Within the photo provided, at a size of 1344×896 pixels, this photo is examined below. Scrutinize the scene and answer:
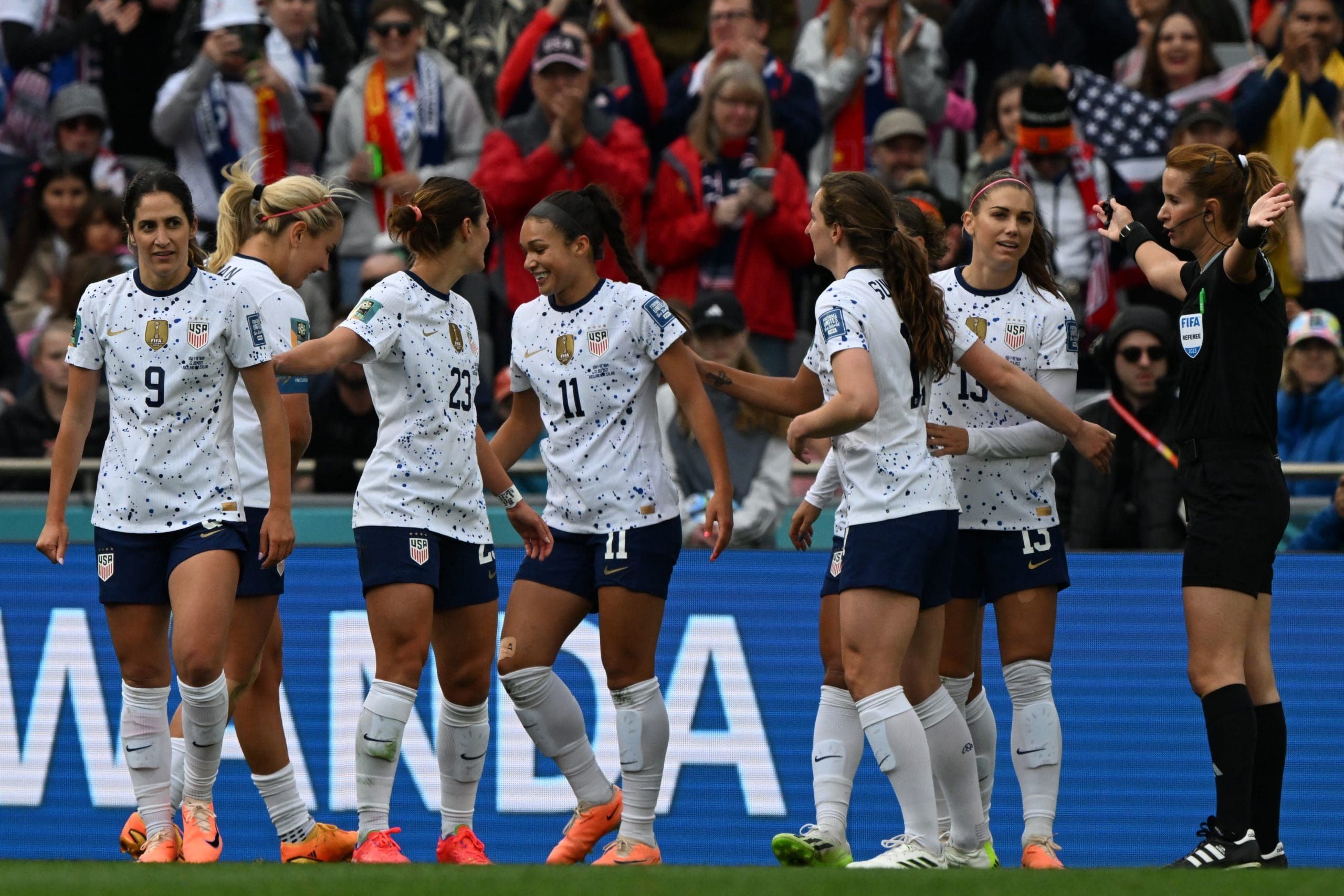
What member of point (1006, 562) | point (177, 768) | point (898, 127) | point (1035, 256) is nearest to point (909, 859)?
point (1006, 562)

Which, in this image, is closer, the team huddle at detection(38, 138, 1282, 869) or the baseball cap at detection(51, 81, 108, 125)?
the team huddle at detection(38, 138, 1282, 869)

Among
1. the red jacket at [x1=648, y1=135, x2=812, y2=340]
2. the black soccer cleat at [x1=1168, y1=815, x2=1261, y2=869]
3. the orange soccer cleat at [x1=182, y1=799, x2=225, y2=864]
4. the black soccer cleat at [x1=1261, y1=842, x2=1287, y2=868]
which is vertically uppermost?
the red jacket at [x1=648, y1=135, x2=812, y2=340]

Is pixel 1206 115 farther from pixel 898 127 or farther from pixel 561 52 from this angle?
pixel 561 52

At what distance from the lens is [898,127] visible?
10.6 meters

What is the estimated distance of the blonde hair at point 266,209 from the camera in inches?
267

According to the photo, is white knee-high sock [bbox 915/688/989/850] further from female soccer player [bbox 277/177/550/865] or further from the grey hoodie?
the grey hoodie

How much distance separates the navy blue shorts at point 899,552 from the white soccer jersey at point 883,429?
0.09 ft

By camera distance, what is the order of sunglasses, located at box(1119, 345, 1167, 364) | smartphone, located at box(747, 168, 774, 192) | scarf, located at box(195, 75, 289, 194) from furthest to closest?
scarf, located at box(195, 75, 289, 194) → smartphone, located at box(747, 168, 774, 192) → sunglasses, located at box(1119, 345, 1167, 364)

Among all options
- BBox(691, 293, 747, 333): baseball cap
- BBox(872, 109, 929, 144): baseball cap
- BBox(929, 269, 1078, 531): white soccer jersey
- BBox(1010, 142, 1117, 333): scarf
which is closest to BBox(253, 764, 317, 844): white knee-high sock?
BBox(929, 269, 1078, 531): white soccer jersey

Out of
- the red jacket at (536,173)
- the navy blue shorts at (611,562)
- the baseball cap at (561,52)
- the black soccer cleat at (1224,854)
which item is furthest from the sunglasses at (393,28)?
the black soccer cleat at (1224,854)

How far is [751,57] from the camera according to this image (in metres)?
10.6

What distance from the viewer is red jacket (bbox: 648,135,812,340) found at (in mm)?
10070

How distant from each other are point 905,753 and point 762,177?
4.81 meters

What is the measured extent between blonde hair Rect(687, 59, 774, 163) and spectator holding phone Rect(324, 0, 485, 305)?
151 centimetres
